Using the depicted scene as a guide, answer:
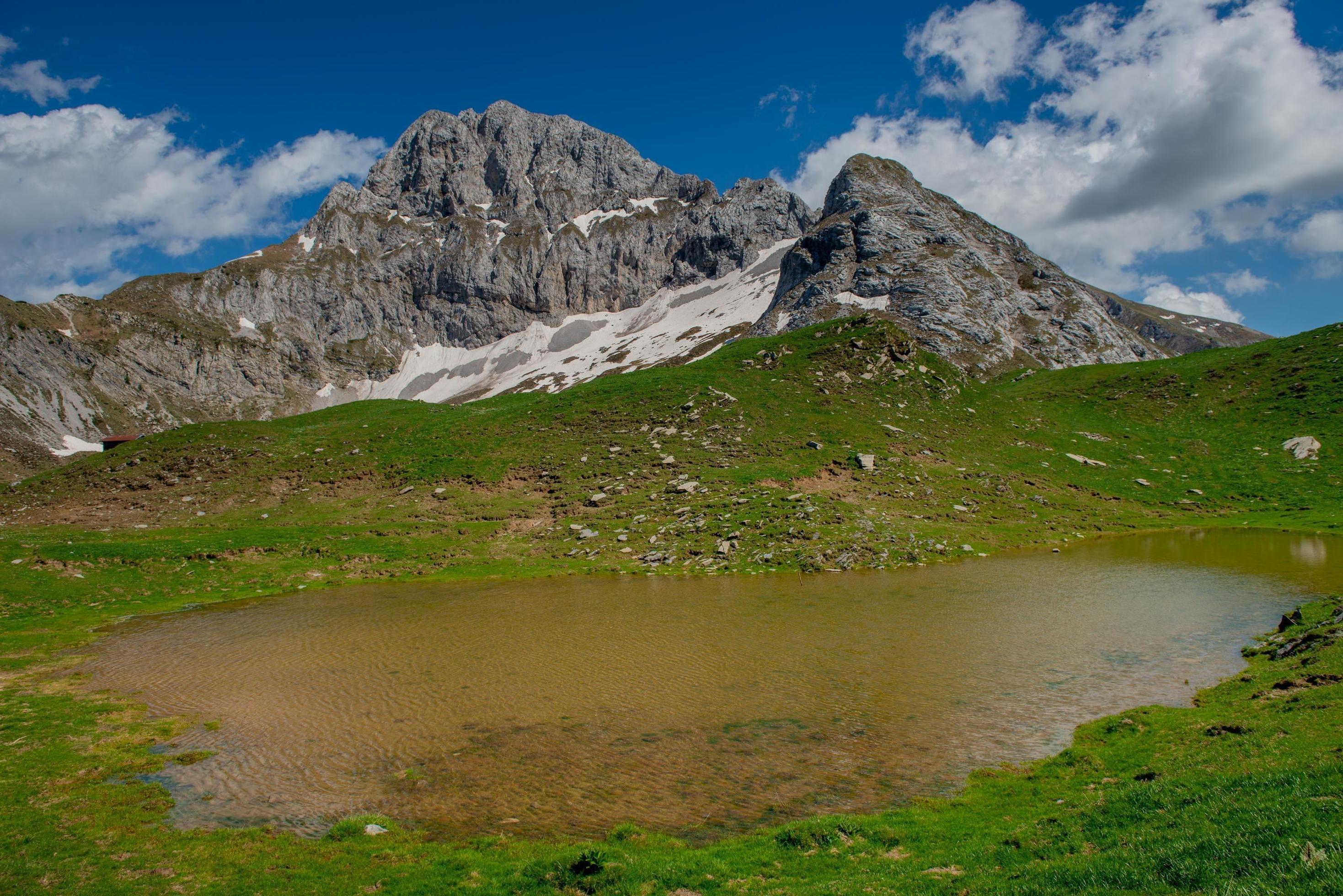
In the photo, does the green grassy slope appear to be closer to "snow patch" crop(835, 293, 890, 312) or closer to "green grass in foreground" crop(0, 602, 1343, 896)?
"green grass in foreground" crop(0, 602, 1343, 896)

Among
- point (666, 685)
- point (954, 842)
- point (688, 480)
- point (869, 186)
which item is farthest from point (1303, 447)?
point (869, 186)

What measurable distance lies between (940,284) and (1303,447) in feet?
300

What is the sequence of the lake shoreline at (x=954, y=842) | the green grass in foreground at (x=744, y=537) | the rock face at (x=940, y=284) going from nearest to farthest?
the lake shoreline at (x=954, y=842)
the green grass in foreground at (x=744, y=537)
the rock face at (x=940, y=284)

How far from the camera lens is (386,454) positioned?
169ft

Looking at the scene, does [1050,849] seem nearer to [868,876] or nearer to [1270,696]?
[868,876]

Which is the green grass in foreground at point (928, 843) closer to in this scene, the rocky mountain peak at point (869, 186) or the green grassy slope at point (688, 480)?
the green grassy slope at point (688, 480)

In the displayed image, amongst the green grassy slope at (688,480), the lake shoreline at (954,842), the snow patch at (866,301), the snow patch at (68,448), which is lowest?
the lake shoreline at (954,842)

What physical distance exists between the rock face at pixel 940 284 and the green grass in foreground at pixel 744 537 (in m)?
48.7

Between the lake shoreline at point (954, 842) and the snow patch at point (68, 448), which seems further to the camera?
the snow patch at point (68, 448)

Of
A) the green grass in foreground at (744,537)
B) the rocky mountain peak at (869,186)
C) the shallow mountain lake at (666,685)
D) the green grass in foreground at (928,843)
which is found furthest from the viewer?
the rocky mountain peak at (869,186)

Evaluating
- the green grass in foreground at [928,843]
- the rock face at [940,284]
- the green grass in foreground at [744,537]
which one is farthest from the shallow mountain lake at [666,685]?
the rock face at [940,284]

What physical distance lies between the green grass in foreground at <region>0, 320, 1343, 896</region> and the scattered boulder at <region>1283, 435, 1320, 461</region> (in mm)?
891

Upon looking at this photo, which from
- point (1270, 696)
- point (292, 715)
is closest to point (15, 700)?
point (292, 715)

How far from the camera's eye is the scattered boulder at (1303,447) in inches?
2025
